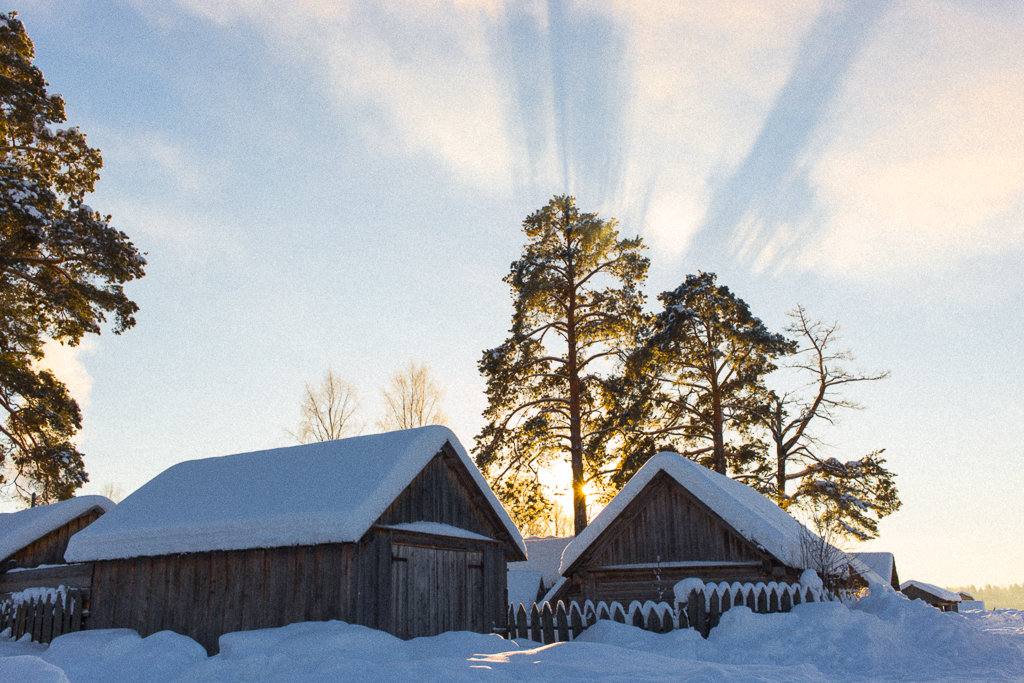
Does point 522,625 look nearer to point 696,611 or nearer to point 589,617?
point 589,617

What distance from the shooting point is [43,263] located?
783 inches

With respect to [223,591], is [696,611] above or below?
below

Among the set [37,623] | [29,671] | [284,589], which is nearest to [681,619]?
[284,589]

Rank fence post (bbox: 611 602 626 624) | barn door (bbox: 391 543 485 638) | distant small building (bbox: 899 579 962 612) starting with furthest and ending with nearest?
1. distant small building (bbox: 899 579 962 612)
2. fence post (bbox: 611 602 626 624)
3. barn door (bbox: 391 543 485 638)

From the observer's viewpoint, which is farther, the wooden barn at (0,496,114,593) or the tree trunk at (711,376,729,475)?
the tree trunk at (711,376,729,475)

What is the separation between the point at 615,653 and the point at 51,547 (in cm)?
1936

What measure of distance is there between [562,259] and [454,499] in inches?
606

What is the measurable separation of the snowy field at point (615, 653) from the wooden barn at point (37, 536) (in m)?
6.37

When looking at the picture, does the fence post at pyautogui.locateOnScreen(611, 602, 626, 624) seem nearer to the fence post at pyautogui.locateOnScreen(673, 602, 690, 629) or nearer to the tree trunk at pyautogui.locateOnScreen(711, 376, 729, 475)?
the fence post at pyautogui.locateOnScreen(673, 602, 690, 629)

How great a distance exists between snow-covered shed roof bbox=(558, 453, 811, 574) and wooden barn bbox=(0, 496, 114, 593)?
44.5 ft

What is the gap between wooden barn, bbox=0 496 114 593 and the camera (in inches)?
784

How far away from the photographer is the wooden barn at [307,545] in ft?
38.3

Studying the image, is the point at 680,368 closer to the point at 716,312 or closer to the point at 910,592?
the point at 716,312

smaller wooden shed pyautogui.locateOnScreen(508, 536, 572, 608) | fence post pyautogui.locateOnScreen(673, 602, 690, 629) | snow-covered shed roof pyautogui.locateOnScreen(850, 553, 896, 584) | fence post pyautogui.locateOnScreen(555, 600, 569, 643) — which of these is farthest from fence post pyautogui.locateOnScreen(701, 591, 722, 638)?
snow-covered shed roof pyautogui.locateOnScreen(850, 553, 896, 584)
